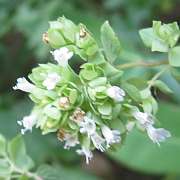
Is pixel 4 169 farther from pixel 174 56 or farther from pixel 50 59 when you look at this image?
pixel 50 59

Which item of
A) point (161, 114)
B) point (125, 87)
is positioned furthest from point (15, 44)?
point (125, 87)

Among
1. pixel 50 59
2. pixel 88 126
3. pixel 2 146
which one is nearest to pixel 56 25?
pixel 88 126

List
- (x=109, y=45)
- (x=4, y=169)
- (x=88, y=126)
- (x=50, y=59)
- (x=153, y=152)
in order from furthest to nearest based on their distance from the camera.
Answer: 1. (x=50, y=59)
2. (x=153, y=152)
3. (x=4, y=169)
4. (x=109, y=45)
5. (x=88, y=126)

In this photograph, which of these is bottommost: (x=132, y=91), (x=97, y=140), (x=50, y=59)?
(x=97, y=140)

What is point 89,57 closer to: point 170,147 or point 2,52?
point 170,147

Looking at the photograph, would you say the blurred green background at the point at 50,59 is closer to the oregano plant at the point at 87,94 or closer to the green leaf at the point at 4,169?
the green leaf at the point at 4,169

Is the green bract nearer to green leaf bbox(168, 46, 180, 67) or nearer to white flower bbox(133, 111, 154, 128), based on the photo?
green leaf bbox(168, 46, 180, 67)
